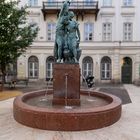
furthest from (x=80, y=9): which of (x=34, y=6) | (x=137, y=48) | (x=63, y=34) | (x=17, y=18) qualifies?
(x=63, y=34)

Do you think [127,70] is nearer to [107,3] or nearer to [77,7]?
[107,3]

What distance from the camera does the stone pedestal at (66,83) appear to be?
9.41 metres

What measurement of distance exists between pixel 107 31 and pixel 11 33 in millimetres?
12599

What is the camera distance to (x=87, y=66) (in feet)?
91.2

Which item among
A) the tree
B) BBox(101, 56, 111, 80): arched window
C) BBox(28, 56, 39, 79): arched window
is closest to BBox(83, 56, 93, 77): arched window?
BBox(101, 56, 111, 80): arched window

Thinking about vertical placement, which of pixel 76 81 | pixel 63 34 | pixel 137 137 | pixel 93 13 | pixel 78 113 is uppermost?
pixel 93 13

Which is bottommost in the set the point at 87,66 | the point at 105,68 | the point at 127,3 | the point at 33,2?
the point at 105,68

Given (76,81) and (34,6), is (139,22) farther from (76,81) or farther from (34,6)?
(76,81)

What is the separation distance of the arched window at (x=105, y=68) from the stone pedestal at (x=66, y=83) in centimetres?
1850

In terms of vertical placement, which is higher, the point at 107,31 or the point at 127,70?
the point at 107,31

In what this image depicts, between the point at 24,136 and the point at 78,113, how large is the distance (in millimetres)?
1765

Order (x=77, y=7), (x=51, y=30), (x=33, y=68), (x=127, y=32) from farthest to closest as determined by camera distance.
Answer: (x=33, y=68), (x=51, y=30), (x=127, y=32), (x=77, y=7)

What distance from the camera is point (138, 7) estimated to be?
27.2 m

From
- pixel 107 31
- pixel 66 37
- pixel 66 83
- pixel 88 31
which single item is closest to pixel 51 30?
pixel 88 31
